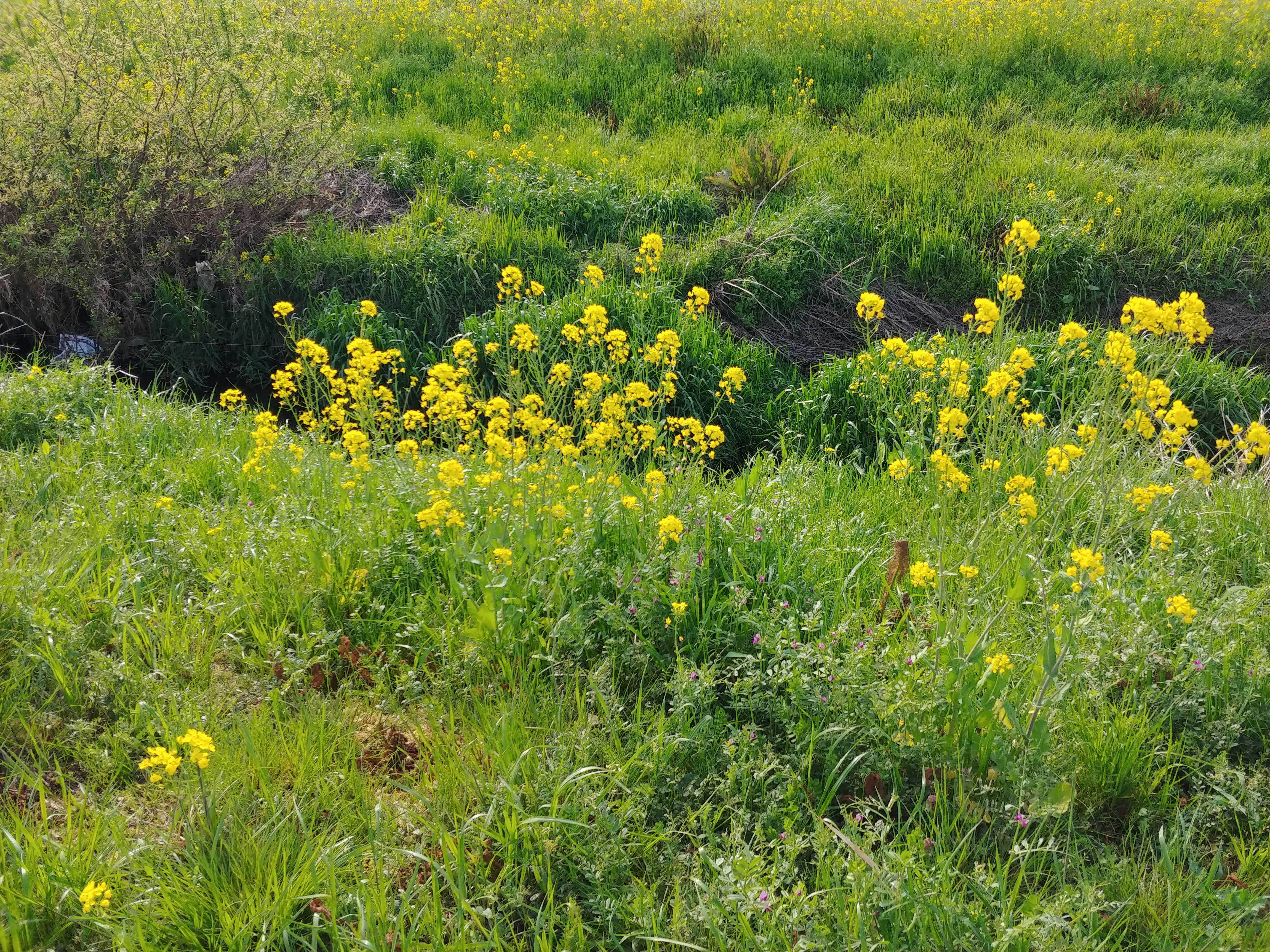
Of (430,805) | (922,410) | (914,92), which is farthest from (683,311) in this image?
(914,92)

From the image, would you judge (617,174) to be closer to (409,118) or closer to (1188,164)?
(409,118)

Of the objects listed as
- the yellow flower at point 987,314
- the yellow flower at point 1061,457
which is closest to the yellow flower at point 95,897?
the yellow flower at point 1061,457

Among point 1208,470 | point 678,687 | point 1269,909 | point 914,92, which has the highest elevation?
point 914,92

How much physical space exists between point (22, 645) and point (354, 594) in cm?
89

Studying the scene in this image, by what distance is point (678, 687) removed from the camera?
2307mm

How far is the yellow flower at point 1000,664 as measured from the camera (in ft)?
6.93

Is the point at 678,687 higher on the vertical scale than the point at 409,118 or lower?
lower

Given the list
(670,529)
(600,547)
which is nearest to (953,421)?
(670,529)

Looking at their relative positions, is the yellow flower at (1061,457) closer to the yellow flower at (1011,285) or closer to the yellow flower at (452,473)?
the yellow flower at (1011,285)

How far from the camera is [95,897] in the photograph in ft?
5.63

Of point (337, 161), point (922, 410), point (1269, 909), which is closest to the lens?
point (1269, 909)

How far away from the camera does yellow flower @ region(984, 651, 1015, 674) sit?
83.1 inches

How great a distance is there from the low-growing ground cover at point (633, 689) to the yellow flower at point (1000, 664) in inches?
1.3

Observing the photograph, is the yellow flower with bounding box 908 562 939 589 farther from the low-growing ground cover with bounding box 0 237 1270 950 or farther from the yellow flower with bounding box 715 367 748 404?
the yellow flower with bounding box 715 367 748 404
